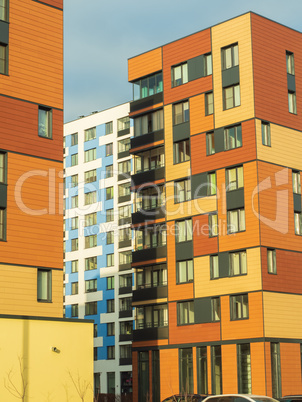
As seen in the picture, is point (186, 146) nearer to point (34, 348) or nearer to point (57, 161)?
point (57, 161)

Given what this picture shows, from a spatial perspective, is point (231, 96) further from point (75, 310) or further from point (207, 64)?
point (75, 310)

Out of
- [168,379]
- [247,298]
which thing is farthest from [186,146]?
Result: [168,379]

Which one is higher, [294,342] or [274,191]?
[274,191]

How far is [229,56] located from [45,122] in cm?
2180

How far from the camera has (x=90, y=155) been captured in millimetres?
99688

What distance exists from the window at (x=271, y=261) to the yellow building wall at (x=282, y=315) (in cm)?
174

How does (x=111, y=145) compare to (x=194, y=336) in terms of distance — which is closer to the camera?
(x=194, y=336)

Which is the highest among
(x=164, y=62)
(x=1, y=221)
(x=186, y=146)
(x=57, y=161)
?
(x=164, y=62)

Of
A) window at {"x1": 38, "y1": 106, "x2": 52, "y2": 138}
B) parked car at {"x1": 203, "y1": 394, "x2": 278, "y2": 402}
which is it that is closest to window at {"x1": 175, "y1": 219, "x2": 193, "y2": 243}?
window at {"x1": 38, "y1": 106, "x2": 52, "y2": 138}

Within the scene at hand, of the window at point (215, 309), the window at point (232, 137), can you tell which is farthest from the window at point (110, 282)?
the window at point (232, 137)

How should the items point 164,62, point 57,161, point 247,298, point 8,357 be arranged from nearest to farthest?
point 8,357, point 57,161, point 247,298, point 164,62

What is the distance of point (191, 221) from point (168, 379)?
493 inches

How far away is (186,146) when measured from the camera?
205ft

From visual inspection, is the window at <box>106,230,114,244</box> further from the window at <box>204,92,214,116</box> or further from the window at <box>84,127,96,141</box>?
the window at <box>204,92,214,116</box>
